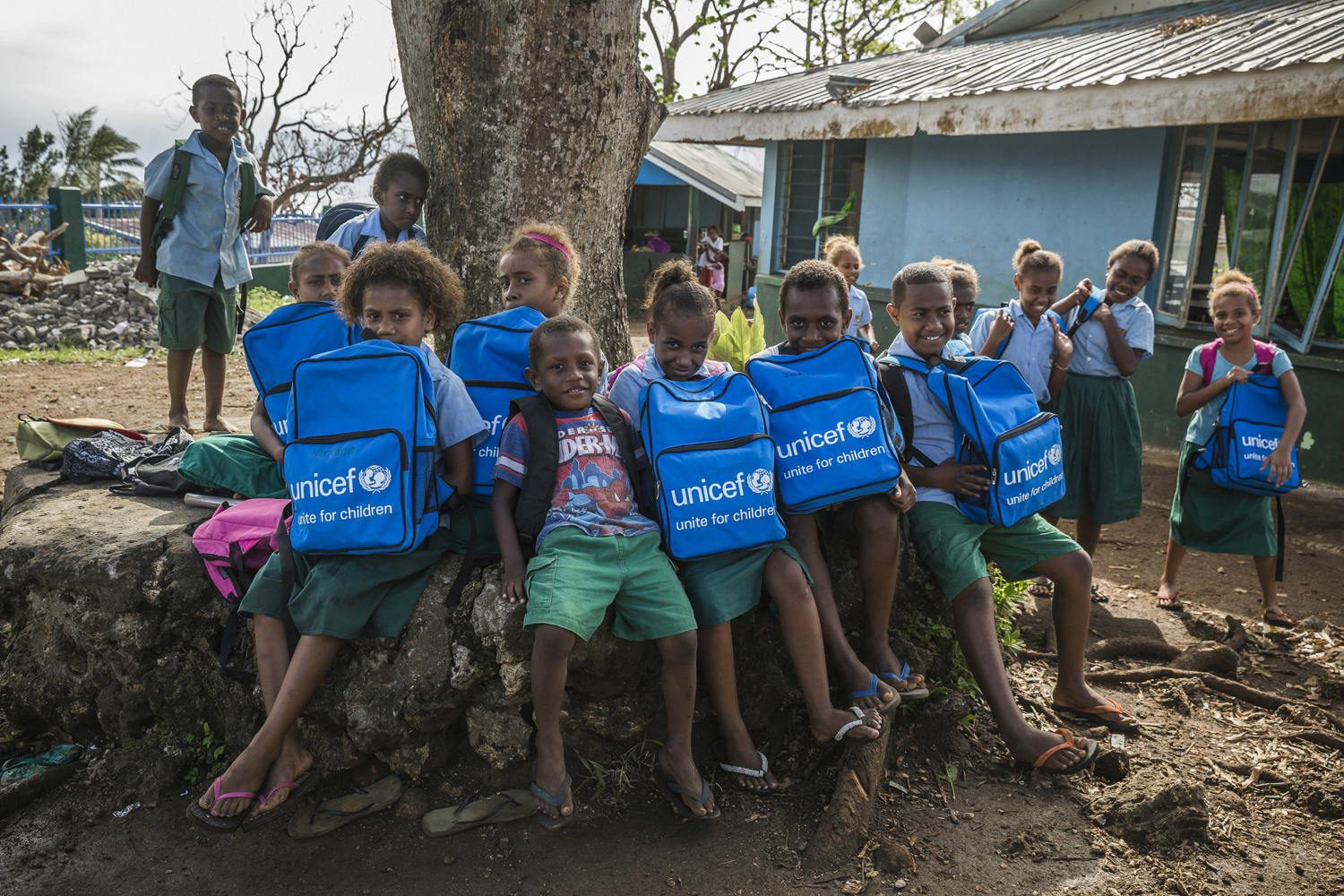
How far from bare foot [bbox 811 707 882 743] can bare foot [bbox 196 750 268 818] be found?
1.57m

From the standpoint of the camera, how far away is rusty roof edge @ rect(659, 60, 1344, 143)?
6.02m

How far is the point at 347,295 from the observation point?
121 inches

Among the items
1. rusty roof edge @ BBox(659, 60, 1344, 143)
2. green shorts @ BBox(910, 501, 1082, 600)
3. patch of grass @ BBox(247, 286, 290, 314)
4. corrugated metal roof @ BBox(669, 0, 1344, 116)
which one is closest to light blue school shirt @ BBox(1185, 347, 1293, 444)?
green shorts @ BBox(910, 501, 1082, 600)

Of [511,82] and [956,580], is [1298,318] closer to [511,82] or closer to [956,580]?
[956,580]

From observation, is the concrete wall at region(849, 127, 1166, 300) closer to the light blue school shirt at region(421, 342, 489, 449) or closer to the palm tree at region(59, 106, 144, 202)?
the light blue school shirt at region(421, 342, 489, 449)

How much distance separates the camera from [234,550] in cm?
301

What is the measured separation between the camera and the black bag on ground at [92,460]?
388cm

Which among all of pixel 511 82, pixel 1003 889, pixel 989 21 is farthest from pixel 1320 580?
pixel 989 21

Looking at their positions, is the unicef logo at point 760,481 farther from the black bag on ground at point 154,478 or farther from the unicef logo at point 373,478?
the black bag on ground at point 154,478

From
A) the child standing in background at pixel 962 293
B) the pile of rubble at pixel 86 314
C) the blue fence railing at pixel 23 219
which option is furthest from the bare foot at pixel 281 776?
the blue fence railing at pixel 23 219

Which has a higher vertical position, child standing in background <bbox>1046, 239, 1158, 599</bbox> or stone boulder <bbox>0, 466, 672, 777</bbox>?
child standing in background <bbox>1046, 239, 1158, 599</bbox>

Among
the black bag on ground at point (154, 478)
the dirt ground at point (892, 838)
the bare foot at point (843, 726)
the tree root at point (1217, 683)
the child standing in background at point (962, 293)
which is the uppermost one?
the child standing in background at point (962, 293)

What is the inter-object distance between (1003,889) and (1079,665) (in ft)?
3.64

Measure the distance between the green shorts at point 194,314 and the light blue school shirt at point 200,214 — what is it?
6 cm
